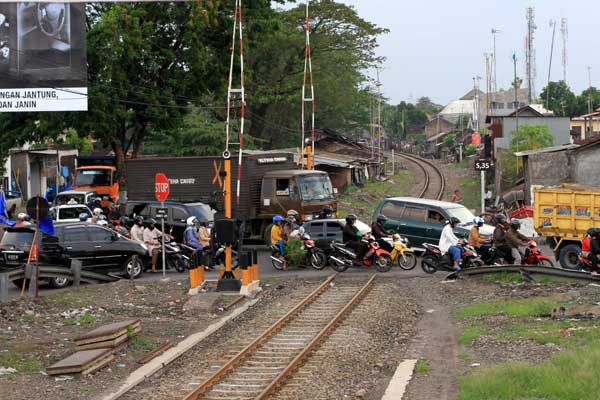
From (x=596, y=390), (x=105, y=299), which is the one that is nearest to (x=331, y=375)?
(x=596, y=390)

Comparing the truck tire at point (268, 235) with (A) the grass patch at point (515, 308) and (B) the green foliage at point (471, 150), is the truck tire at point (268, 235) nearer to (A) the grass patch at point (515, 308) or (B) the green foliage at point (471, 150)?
(A) the grass patch at point (515, 308)

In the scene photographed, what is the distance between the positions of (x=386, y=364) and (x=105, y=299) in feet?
29.1

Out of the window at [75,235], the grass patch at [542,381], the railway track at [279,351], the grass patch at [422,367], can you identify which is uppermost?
the window at [75,235]

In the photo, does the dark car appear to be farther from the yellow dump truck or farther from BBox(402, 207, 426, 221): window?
the yellow dump truck

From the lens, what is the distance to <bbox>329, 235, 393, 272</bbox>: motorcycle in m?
25.2

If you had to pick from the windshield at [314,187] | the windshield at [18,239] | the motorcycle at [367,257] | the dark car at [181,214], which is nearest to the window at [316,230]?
the motorcycle at [367,257]

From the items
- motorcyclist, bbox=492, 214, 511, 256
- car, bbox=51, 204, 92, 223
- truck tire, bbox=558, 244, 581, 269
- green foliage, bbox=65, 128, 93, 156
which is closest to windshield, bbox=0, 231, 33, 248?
car, bbox=51, 204, 92, 223

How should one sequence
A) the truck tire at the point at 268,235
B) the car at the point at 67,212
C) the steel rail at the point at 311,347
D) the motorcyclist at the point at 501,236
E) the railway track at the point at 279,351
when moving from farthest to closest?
the car at the point at 67,212, the truck tire at the point at 268,235, the motorcyclist at the point at 501,236, the railway track at the point at 279,351, the steel rail at the point at 311,347

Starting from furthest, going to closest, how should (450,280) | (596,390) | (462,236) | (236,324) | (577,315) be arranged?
(462,236), (450,280), (236,324), (577,315), (596,390)

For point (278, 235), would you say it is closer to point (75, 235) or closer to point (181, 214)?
point (181, 214)

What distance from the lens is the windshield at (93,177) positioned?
47.3 m

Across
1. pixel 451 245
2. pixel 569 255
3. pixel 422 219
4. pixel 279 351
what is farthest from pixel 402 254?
pixel 279 351

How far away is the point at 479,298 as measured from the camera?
20.1 m

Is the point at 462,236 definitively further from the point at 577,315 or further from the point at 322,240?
the point at 577,315
